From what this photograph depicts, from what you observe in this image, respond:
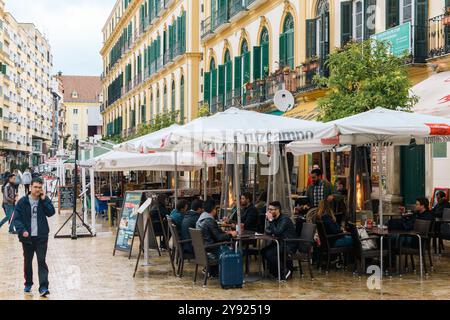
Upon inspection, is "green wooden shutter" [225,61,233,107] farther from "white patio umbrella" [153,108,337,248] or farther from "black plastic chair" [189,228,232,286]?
"black plastic chair" [189,228,232,286]

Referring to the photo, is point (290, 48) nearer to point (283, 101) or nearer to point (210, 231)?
point (283, 101)

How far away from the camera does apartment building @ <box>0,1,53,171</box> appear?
68938mm

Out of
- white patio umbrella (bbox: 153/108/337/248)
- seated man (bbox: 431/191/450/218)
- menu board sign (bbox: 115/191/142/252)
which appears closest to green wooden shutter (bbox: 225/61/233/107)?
menu board sign (bbox: 115/191/142/252)

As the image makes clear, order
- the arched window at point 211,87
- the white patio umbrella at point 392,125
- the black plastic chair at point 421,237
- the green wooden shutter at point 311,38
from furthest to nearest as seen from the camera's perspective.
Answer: the arched window at point 211,87, the green wooden shutter at point 311,38, the black plastic chair at point 421,237, the white patio umbrella at point 392,125

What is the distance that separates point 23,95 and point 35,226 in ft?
245

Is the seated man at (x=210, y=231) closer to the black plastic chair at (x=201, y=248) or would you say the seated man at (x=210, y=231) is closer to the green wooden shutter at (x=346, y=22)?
the black plastic chair at (x=201, y=248)

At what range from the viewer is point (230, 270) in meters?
9.98

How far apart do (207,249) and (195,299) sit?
116 cm

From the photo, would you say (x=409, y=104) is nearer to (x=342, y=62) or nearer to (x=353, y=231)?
(x=342, y=62)

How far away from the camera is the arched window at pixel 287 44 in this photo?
2378cm

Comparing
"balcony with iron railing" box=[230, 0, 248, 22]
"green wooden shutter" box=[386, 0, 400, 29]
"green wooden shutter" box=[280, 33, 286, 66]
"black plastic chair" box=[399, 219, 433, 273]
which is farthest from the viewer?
"balcony with iron railing" box=[230, 0, 248, 22]

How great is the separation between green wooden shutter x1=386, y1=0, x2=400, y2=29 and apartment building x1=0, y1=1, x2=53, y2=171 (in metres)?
54.0

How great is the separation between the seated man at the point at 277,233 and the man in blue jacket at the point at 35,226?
11.1ft

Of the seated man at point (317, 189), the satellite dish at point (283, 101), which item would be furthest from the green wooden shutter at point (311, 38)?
the seated man at point (317, 189)
